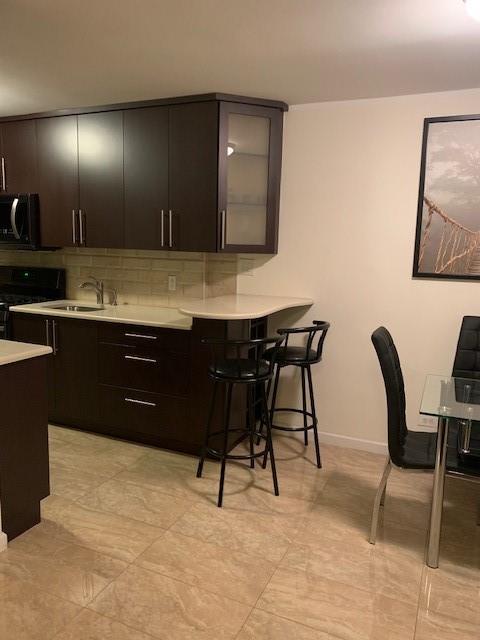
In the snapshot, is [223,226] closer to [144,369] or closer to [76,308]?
[144,369]

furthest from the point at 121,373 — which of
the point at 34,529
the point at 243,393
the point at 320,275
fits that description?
the point at 320,275

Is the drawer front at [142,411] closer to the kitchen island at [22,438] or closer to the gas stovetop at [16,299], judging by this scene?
the kitchen island at [22,438]

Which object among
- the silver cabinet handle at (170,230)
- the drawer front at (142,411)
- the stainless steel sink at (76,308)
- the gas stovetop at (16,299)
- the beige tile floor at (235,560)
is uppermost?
the silver cabinet handle at (170,230)

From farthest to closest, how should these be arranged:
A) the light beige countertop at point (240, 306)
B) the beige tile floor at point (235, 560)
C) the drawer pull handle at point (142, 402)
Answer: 1. the drawer pull handle at point (142, 402)
2. the light beige countertop at point (240, 306)
3. the beige tile floor at point (235, 560)

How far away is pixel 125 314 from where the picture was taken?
10.8ft

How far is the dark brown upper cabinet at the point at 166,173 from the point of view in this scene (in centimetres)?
303

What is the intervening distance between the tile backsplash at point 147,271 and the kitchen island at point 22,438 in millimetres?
1556

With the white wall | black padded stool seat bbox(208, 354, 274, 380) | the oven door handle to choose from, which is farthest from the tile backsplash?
black padded stool seat bbox(208, 354, 274, 380)

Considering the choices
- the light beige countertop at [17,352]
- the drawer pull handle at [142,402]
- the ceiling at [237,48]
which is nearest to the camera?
the ceiling at [237,48]

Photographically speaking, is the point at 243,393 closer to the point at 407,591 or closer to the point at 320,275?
the point at 320,275

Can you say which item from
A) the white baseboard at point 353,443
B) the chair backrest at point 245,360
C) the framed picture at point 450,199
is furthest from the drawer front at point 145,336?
the framed picture at point 450,199

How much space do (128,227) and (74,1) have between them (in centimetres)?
158

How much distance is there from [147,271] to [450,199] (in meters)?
2.20

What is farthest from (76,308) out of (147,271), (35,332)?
(147,271)
